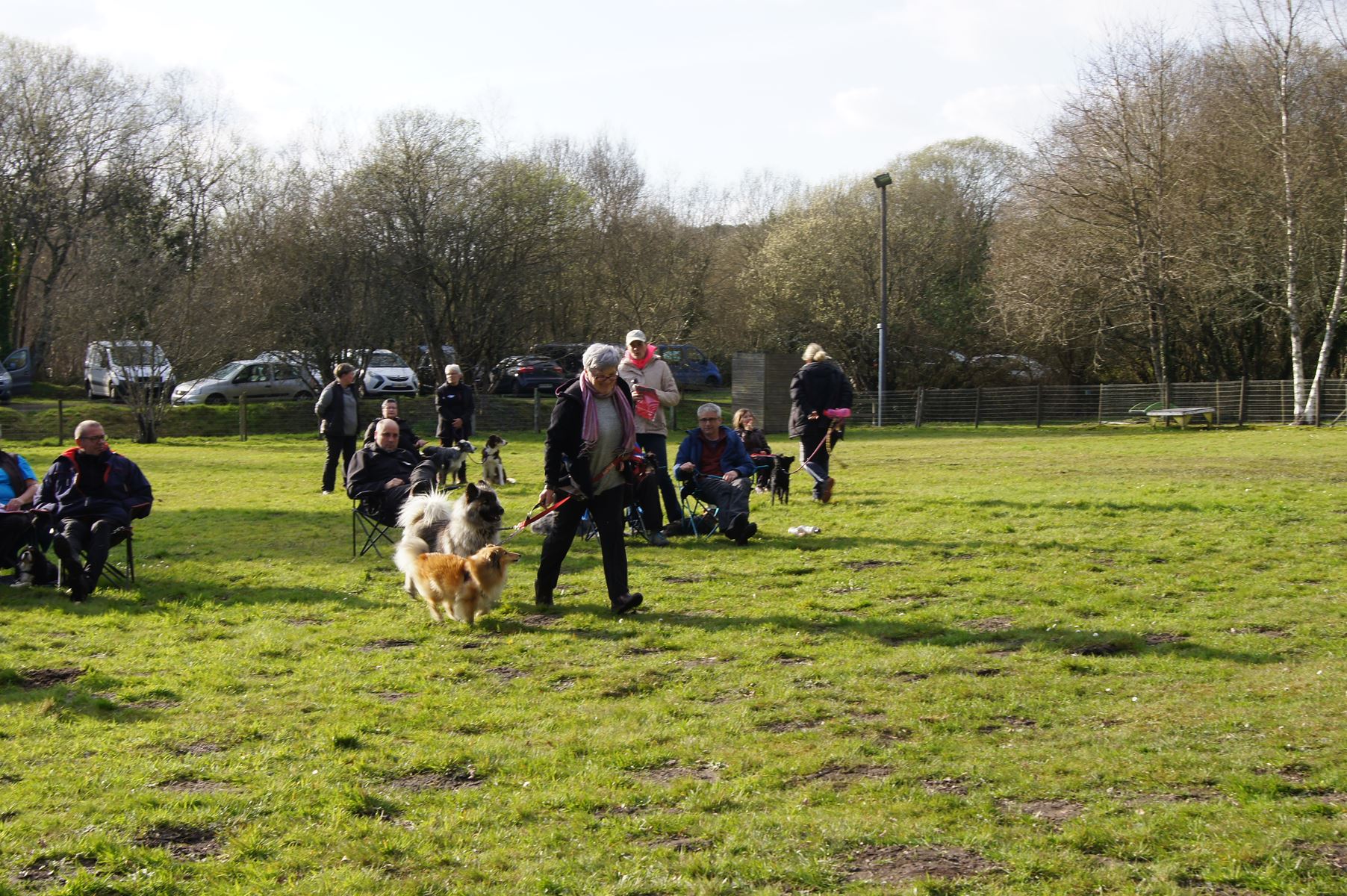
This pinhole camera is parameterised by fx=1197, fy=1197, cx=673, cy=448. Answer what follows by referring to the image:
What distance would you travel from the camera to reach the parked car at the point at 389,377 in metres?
32.6

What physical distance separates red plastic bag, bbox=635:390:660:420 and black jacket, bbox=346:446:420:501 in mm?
2041

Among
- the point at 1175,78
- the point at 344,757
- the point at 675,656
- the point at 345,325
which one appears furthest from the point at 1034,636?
the point at 1175,78

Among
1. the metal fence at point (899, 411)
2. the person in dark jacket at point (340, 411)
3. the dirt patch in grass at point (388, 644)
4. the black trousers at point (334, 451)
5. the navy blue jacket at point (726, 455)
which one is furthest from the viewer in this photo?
the metal fence at point (899, 411)

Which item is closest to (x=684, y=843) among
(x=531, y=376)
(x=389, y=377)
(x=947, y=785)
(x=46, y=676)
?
(x=947, y=785)

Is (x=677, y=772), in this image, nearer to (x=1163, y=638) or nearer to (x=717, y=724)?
(x=717, y=724)

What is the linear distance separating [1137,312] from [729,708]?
2819cm

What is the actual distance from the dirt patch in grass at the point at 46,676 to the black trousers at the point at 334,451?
8020 mm

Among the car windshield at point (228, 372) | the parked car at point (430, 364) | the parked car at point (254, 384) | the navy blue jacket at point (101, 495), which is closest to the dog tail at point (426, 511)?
the navy blue jacket at point (101, 495)

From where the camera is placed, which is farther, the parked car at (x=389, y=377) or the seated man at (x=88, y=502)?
the parked car at (x=389, y=377)

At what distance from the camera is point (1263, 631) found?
6828 millimetres

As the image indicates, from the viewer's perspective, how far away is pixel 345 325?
29359 millimetres

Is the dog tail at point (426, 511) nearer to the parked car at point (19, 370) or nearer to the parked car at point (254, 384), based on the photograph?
the parked car at point (254, 384)

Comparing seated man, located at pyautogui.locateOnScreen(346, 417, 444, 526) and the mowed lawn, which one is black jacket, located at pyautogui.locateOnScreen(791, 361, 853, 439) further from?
seated man, located at pyautogui.locateOnScreen(346, 417, 444, 526)

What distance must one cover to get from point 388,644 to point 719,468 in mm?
4506
